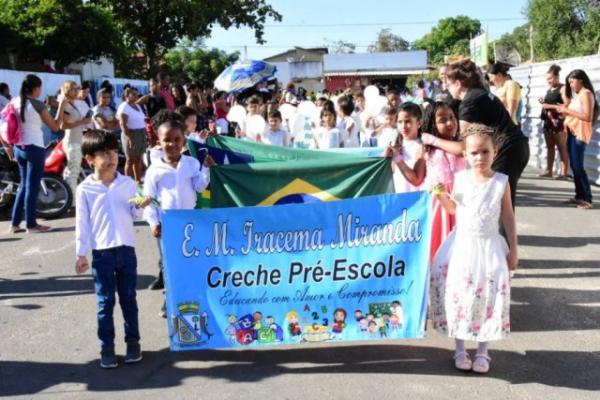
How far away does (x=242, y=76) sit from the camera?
16125mm

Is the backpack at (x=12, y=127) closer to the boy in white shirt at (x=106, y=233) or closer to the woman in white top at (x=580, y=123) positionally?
the boy in white shirt at (x=106, y=233)

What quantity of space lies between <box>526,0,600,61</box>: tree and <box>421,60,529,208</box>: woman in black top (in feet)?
144

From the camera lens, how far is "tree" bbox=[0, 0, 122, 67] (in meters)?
28.3

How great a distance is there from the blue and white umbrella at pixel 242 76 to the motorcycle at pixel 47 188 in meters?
7.06

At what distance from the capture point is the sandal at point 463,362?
4082 millimetres

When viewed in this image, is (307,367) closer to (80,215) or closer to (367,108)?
(80,215)

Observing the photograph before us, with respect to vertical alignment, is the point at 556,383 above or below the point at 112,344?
below

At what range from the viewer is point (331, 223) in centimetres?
420

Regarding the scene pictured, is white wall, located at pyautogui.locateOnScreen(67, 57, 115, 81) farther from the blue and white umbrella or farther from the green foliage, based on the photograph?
the green foliage

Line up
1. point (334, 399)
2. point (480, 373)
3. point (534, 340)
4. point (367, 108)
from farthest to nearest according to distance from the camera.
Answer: point (367, 108)
point (534, 340)
point (480, 373)
point (334, 399)

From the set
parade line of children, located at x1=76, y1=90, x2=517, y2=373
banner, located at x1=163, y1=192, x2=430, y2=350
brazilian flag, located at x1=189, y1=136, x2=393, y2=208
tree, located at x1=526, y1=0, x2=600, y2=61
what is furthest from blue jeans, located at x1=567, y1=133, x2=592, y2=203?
tree, located at x1=526, y1=0, x2=600, y2=61

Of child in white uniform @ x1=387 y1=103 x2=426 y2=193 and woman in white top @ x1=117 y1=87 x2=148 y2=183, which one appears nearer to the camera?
child in white uniform @ x1=387 y1=103 x2=426 y2=193

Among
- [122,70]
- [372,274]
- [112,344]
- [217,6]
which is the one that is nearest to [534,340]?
[372,274]

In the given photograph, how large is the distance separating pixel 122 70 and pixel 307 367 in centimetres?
3551
